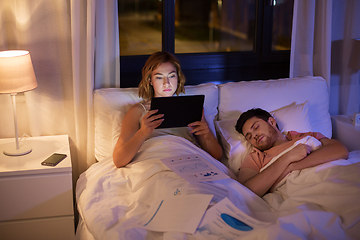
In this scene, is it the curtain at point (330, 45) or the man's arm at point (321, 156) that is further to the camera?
the curtain at point (330, 45)

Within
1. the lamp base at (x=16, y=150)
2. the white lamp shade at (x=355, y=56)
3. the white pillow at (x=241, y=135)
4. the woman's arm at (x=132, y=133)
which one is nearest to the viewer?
the woman's arm at (x=132, y=133)

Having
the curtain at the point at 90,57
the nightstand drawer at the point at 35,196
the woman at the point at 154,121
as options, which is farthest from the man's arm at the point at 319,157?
the curtain at the point at 90,57

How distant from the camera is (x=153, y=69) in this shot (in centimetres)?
194

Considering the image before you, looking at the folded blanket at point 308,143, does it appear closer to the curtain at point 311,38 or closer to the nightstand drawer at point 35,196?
the curtain at point 311,38

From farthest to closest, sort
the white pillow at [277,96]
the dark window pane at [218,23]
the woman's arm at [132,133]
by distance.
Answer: the dark window pane at [218,23] < the white pillow at [277,96] < the woman's arm at [132,133]

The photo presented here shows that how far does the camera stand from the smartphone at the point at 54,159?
1.80 m

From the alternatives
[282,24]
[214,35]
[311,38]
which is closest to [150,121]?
[311,38]

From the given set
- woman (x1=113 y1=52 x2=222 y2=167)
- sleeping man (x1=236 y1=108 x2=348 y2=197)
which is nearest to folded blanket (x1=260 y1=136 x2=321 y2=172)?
sleeping man (x1=236 y1=108 x2=348 y2=197)

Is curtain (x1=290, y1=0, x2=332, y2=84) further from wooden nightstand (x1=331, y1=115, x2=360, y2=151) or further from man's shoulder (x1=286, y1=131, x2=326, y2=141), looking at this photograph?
man's shoulder (x1=286, y1=131, x2=326, y2=141)

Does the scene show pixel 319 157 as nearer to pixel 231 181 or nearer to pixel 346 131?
pixel 231 181

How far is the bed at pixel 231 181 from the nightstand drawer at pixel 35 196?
109 millimetres

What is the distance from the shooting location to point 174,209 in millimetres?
1405

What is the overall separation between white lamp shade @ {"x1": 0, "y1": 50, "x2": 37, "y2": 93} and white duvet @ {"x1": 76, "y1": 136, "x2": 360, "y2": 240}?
2.04 ft

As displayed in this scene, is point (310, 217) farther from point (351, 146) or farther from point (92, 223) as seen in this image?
point (351, 146)
